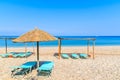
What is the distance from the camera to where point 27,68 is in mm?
7559

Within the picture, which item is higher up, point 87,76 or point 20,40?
point 20,40

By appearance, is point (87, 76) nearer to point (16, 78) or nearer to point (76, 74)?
point (76, 74)

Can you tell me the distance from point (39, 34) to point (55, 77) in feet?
6.99

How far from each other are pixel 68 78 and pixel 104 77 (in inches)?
61.2

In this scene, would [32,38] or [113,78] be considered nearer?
[113,78]

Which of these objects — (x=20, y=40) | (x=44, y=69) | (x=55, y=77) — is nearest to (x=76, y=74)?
(x=55, y=77)

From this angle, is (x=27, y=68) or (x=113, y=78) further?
(x=27, y=68)

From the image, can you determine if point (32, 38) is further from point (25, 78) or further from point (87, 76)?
point (87, 76)

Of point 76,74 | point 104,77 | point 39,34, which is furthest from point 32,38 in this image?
point 104,77

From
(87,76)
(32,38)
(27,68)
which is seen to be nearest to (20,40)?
(32,38)

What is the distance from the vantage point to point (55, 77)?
695cm

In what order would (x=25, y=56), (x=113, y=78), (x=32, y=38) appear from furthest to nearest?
(x=25, y=56)
(x=32, y=38)
(x=113, y=78)

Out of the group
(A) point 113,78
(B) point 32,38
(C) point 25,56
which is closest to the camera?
(A) point 113,78

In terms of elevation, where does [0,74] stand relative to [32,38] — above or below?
below
